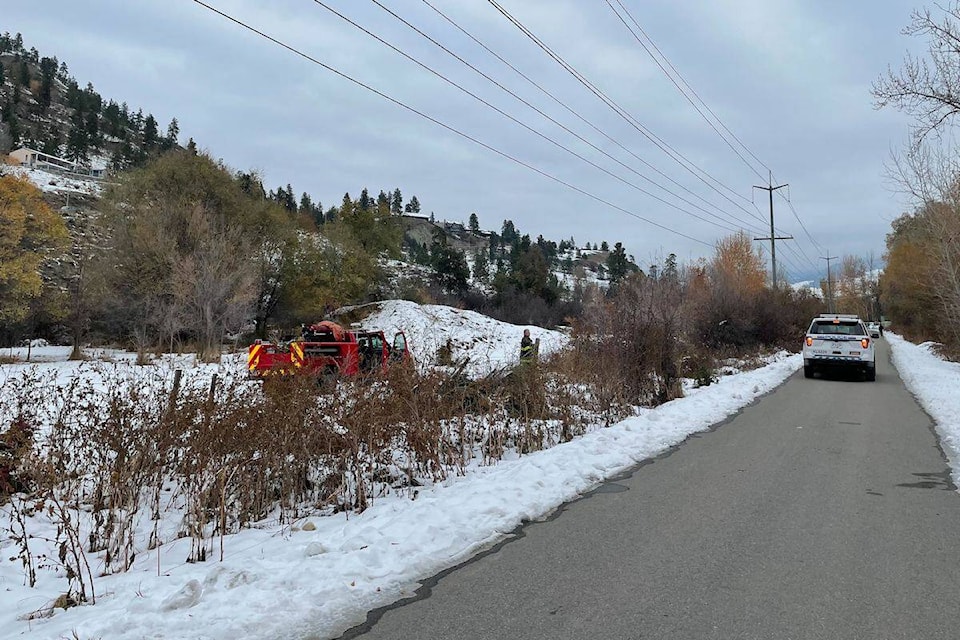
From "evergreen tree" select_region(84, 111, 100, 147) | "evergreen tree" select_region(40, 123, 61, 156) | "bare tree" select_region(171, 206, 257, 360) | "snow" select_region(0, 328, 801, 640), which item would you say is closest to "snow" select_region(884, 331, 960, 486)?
"snow" select_region(0, 328, 801, 640)

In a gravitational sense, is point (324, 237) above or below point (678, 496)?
above

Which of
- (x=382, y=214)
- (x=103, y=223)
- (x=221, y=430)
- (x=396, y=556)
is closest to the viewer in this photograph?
(x=396, y=556)

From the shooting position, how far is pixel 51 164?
312ft

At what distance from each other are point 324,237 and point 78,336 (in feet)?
66.0

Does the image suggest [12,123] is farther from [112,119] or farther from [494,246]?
[494,246]

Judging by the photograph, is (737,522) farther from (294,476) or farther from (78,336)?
(78,336)

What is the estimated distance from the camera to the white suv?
18703 millimetres

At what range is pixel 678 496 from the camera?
6.27 meters

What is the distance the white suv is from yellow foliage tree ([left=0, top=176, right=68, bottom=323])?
2950 centimetres

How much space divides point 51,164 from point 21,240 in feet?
286

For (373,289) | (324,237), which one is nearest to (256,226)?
(324,237)

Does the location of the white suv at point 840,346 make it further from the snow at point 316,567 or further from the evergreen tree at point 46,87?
the evergreen tree at point 46,87

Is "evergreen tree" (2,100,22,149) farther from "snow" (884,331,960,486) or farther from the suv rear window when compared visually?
"snow" (884,331,960,486)

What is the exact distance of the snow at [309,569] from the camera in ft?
11.3
